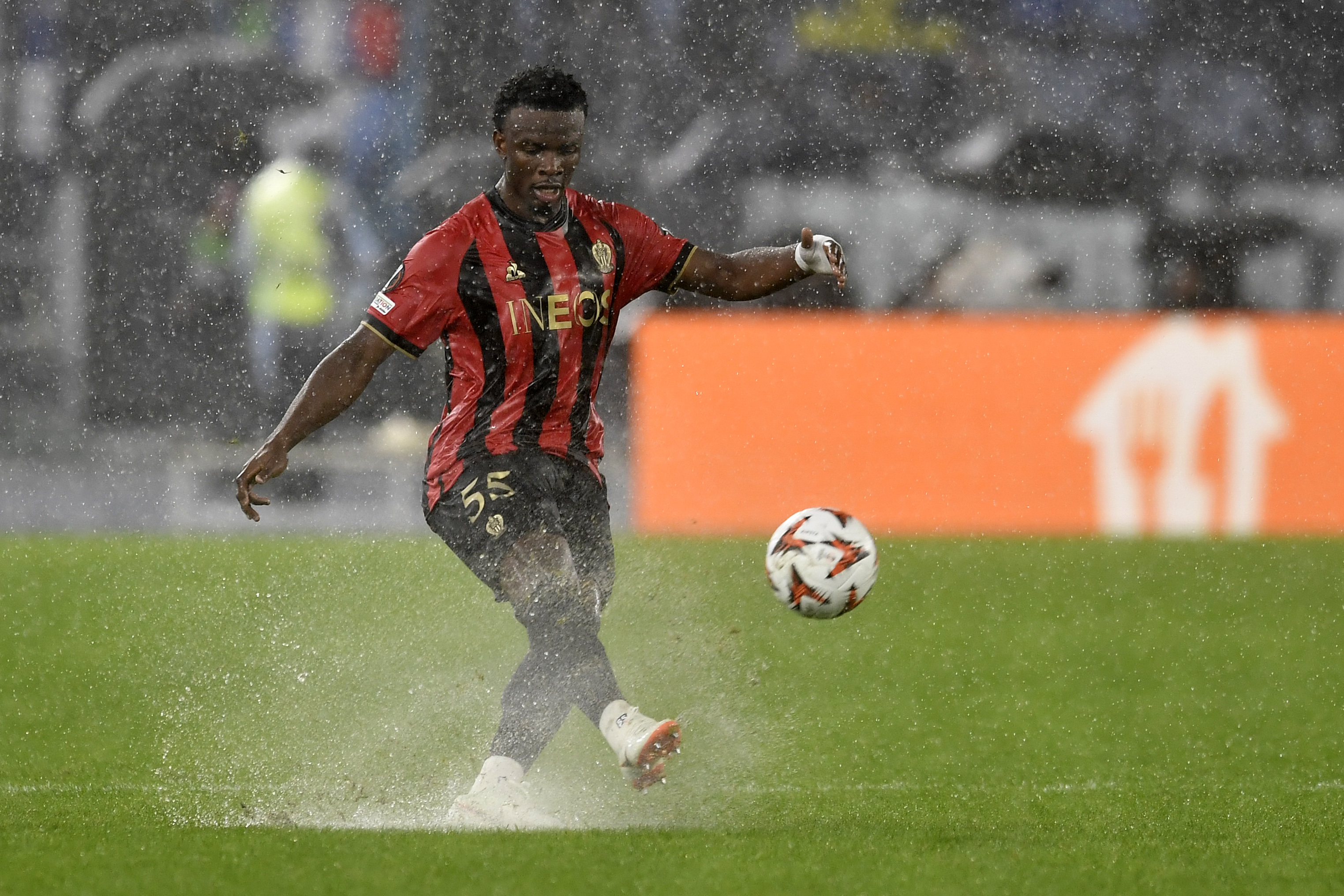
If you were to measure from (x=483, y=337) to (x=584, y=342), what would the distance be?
0.87 ft

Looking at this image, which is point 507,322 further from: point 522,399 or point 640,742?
point 640,742

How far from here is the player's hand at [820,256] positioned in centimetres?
522

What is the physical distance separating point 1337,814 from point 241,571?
5669 millimetres

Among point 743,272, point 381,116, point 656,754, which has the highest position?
point 743,272

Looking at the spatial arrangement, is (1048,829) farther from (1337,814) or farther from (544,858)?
(544,858)

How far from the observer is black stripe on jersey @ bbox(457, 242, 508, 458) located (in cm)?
500

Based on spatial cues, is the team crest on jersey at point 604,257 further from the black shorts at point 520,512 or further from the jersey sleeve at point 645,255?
the black shorts at point 520,512

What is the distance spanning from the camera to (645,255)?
5301 mm

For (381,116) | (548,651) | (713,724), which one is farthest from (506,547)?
(381,116)

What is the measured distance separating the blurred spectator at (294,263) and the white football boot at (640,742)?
307 inches

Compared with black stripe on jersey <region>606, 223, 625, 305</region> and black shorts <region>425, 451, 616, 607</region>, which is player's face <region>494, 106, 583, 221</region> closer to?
black stripe on jersey <region>606, 223, 625, 305</region>

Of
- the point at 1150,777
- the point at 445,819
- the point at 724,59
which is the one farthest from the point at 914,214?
the point at 445,819

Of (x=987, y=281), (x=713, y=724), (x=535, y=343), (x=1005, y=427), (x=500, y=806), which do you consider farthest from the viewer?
(x=987, y=281)

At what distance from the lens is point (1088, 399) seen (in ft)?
34.5
